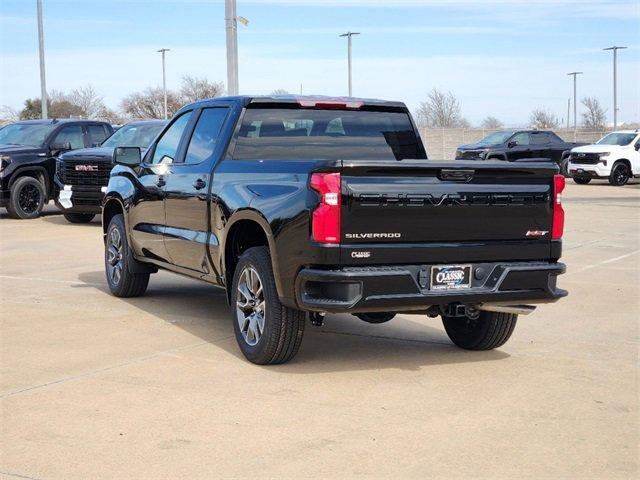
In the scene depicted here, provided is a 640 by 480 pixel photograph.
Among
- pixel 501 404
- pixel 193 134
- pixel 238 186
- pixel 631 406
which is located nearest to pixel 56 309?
pixel 193 134

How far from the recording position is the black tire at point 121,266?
9.78 m

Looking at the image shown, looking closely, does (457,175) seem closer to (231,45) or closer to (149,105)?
(231,45)

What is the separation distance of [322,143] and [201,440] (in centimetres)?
325

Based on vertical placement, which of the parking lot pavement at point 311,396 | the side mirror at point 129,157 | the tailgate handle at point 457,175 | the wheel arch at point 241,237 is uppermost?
the side mirror at point 129,157

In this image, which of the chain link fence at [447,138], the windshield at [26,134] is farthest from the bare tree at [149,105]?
the windshield at [26,134]

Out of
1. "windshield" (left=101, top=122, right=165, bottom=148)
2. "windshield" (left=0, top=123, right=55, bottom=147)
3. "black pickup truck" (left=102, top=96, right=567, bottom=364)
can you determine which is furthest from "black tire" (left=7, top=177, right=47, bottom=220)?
"black pickup truck" (left=102, top=96, right=567, bottom=364)

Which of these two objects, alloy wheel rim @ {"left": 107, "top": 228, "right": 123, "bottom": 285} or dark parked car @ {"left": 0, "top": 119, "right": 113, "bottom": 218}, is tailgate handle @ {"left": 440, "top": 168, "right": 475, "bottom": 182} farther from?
dark parked car @ {"left": 0, "top": 119, "right": 113, "bottom": 218}

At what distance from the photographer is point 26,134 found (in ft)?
67.2

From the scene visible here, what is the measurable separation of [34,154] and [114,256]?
33.6ft

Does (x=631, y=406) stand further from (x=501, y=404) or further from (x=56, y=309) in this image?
(x=56, y=309)

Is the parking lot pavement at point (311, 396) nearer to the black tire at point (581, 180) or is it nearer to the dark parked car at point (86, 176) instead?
the dark parked car at point (86, 176)

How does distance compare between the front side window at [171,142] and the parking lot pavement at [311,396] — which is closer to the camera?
the parking lot pavement at [311,396]

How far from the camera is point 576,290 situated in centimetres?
1057

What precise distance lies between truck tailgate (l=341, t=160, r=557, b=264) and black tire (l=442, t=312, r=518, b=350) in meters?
0.69
